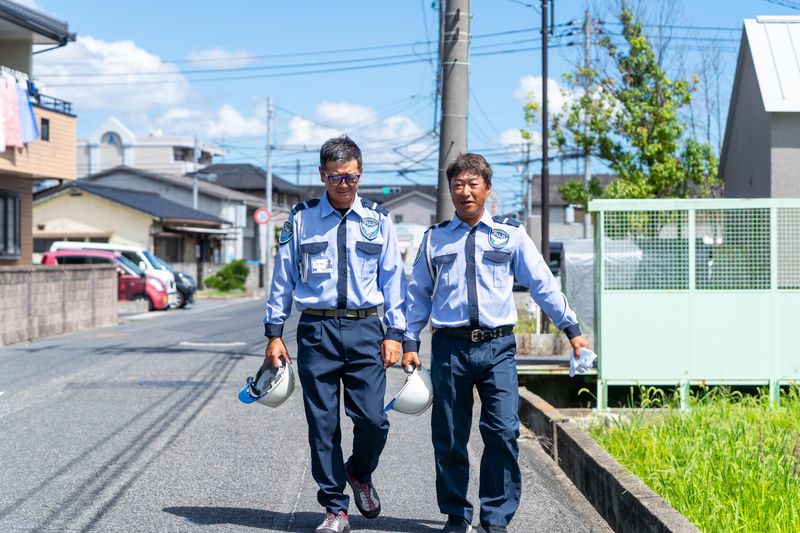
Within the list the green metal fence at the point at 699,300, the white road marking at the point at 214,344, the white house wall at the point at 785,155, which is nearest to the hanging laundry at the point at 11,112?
the white road marking at the point at 214,344

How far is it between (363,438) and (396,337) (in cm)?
55

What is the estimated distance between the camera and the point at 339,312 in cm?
480

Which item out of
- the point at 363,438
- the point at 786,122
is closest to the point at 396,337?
the point at 363,438

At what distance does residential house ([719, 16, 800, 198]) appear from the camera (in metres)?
13.6

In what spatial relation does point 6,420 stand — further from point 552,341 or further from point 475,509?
point 552,341

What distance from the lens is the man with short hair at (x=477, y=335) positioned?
4719mm

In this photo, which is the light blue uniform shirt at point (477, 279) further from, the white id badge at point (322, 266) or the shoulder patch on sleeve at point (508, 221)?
the white id badge at point (322, 266)

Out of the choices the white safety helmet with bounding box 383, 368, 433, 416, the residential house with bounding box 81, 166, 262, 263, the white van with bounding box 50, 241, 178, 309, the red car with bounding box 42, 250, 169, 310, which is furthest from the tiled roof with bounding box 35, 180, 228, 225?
the white safety helmet with bounding box 383, 368, 433, 416

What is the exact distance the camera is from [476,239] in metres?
4.80

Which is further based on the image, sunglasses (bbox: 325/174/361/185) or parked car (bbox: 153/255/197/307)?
parked car (bbox: 153/255/197/307)

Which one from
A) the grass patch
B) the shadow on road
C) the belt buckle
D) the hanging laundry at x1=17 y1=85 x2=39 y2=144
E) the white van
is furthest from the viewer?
the grass patch

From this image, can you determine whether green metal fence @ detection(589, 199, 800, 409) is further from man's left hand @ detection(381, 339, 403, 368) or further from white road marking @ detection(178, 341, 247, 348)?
white road marking @ detection(178, 341, 247, 348)

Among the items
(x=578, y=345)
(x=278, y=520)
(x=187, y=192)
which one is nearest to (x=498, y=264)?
(x=578, y=345)

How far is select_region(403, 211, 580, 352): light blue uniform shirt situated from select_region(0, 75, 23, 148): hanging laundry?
60.2ft
